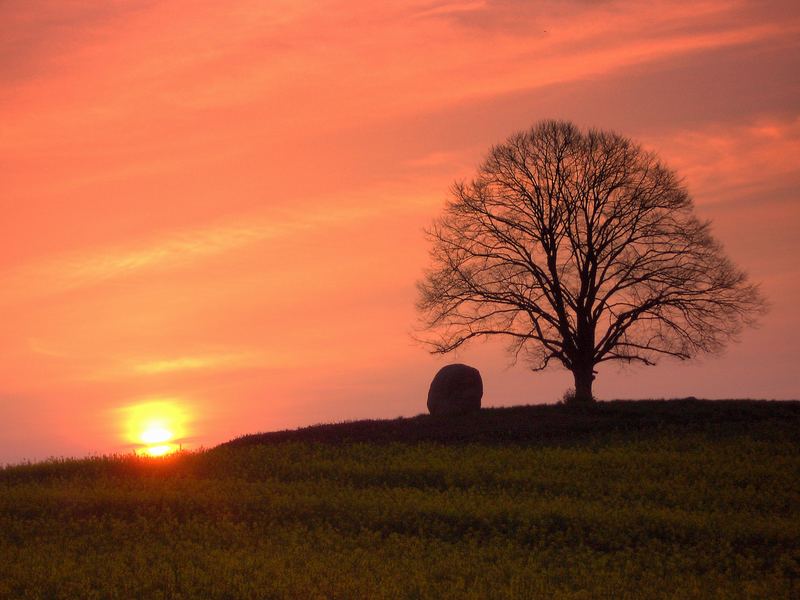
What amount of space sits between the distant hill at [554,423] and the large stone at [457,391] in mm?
906

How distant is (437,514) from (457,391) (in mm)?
18438

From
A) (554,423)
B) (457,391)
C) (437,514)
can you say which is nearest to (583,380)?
(457,391)

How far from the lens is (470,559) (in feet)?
71.2

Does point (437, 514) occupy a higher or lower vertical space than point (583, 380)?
lower

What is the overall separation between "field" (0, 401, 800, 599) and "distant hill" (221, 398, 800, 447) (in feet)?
0.53

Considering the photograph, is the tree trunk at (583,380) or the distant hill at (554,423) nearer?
the distant hill at (554,423)

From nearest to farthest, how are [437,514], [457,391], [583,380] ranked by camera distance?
[437,514], [457,391], [583,380]

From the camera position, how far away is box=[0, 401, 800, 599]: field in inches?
774

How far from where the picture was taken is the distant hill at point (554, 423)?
38.7 meters

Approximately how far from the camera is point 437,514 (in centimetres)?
2567

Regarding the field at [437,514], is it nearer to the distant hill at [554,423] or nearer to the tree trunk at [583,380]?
the distant hill at [554,423]

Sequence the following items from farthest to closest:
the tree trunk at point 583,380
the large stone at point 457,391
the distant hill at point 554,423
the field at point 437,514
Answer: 1. the tree trunk at point 583,380
2. the large stone at point 457,391
3. the distant hill at point 554,423
4. the field at point 437,514

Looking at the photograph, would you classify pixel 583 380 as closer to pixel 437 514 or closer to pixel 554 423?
pixel 554 423

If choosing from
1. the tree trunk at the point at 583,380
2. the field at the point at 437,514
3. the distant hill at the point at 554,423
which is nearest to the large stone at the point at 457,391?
the distant hill at the point at 554,423
